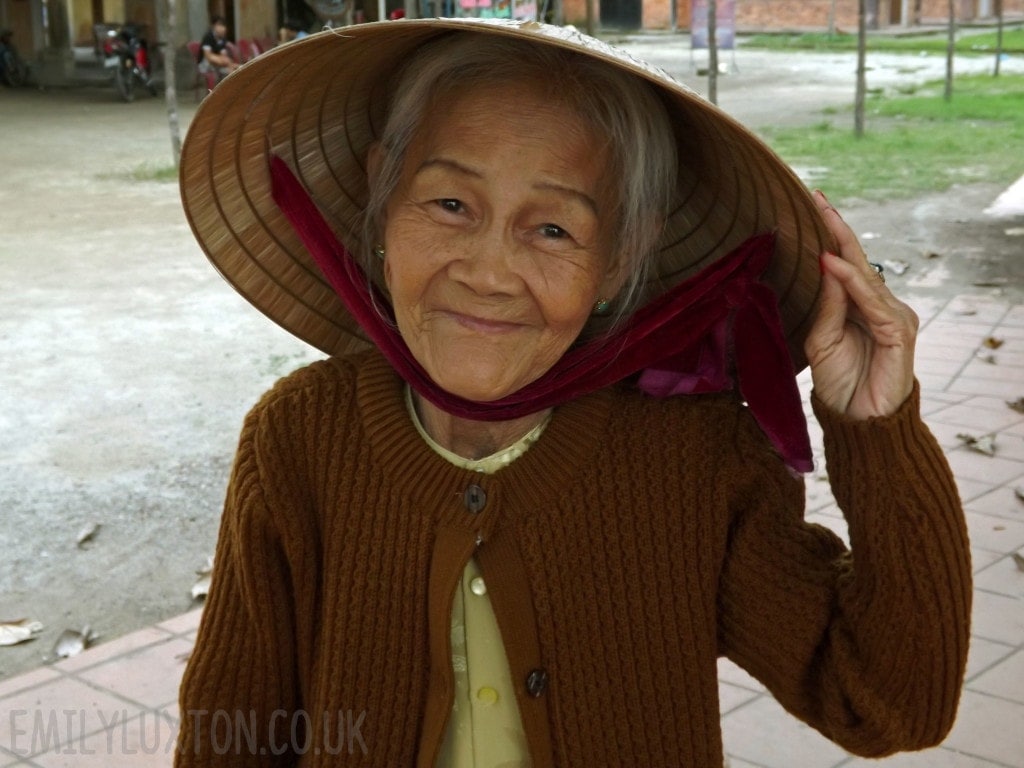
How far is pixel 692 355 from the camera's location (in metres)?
1.69

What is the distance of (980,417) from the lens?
521cm

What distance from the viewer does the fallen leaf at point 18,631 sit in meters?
3.59

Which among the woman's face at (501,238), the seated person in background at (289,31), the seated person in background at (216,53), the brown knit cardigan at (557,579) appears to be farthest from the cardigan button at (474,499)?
the seated person in background at (216,53)

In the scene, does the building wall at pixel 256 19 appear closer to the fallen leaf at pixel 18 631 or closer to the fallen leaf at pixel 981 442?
→ the fallen leaf at pixel 981 442

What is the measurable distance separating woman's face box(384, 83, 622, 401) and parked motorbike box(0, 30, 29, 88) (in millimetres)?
26136

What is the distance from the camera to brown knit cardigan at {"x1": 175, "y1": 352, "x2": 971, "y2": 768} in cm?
162

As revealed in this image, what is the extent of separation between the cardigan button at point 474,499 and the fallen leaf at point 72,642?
221 centimetres

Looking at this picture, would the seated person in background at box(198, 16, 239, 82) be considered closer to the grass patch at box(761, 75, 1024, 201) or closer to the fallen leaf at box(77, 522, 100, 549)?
the grass patch at box(761, 75, 1024, 201)

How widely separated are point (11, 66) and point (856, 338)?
26488 mm

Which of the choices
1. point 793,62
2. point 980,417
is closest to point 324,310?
point 980,417

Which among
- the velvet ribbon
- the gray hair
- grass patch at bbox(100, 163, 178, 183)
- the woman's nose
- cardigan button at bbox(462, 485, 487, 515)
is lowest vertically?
grass patch at bbox(100, 163, 178, 183)

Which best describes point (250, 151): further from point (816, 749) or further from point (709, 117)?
point (816, 749)

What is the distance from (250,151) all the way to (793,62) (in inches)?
1092

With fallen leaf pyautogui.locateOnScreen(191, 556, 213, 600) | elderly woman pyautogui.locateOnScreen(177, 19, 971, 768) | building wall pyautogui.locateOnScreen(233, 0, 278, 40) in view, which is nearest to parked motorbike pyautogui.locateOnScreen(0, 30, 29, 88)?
building wall pyautogui.locateOnScreen(233, 0, 278, 40)
